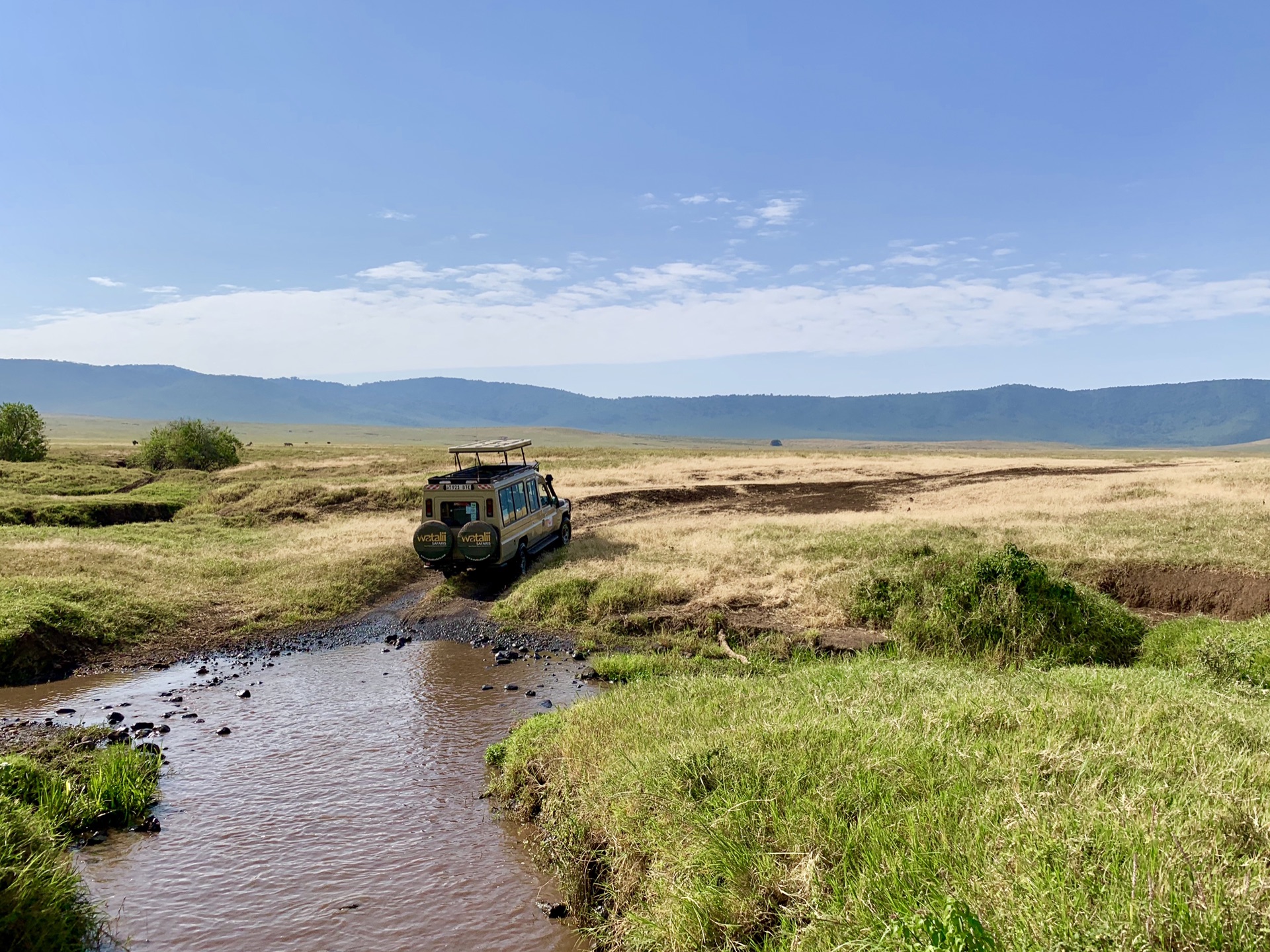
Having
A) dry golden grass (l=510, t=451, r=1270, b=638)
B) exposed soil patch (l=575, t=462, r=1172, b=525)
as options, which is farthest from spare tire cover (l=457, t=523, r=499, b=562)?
exposed soil patch (l=575, t=462, r=1172, b=525)

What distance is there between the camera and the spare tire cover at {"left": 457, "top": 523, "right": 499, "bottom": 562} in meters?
21.3

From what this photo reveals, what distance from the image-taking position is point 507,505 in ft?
74.2

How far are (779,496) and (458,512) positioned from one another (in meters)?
23.6

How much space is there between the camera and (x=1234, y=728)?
24.4ft

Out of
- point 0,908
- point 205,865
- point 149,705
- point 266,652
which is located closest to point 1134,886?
point 0,908

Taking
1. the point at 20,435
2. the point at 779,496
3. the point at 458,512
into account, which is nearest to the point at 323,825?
the point at 458,512

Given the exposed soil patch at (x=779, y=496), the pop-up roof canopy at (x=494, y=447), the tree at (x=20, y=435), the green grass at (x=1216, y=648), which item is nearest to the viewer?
the green grass at (x=1216, y=648)

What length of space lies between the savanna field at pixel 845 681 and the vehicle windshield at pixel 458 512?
1780 mm

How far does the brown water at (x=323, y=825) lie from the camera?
7.37 m

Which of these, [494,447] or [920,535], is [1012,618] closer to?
[920,535]

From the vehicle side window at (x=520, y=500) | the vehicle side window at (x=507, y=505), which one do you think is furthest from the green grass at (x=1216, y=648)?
the vehicle side window at (x=520, y=500)

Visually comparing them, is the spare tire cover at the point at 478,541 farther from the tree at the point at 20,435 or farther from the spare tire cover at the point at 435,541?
the tree at the point at 20,435

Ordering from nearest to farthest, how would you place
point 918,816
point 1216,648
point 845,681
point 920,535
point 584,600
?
point 918,816
point 845,681
point 1216,648
point 584,600
point 920,535

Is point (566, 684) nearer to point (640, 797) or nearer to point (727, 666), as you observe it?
point (727, 666)
